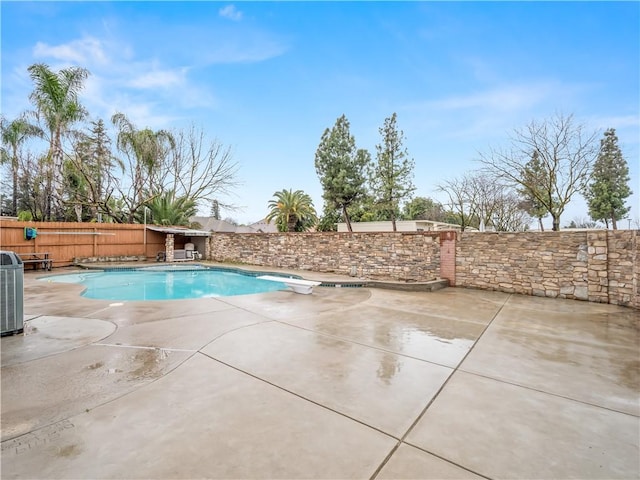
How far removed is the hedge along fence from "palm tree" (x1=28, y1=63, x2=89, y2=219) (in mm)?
4893

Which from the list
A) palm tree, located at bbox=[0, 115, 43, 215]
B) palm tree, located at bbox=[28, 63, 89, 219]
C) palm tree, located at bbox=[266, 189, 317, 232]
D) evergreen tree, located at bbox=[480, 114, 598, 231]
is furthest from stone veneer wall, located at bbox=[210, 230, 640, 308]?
palm tree, located at bbox=[0, 115, 43, 215]

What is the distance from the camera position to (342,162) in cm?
2159

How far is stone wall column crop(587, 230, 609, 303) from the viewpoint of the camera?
695 cm

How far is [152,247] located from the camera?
52.4 feet

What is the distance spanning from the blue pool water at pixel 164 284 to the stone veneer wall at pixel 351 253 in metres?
1.61

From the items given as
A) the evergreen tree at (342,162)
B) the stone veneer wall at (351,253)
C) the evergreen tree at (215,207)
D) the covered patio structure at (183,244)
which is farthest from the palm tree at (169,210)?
the evergreen tree at (342,162)

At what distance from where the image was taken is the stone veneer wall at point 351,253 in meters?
9.61

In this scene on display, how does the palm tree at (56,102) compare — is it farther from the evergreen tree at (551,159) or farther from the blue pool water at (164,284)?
the evergreen tree at (551,159)

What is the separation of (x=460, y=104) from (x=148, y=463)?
1318 centimetres

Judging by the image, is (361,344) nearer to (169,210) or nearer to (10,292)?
(10,292)

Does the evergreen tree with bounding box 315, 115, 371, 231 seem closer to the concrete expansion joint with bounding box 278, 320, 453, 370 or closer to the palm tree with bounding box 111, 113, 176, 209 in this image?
the palm tree with bounding box 111, 113, 176, 209

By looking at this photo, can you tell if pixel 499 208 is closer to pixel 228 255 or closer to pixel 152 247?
pixel 228 255

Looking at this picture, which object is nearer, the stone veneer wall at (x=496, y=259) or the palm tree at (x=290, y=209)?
the stone veneer wall at (x=496, y=259)

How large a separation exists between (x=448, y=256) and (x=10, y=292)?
944cm
